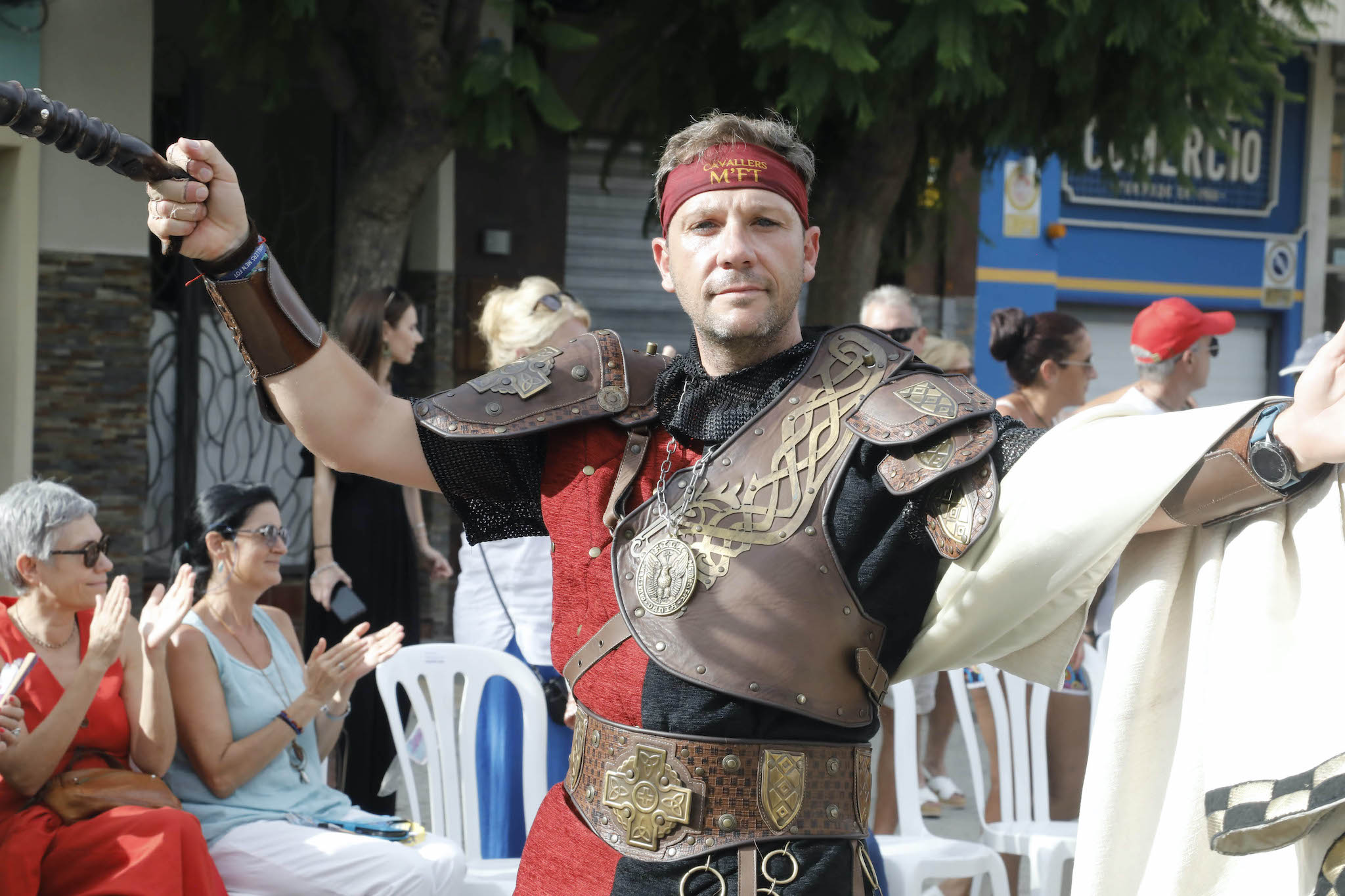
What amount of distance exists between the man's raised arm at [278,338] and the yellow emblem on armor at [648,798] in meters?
0.54

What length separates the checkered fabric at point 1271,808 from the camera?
5.44ft

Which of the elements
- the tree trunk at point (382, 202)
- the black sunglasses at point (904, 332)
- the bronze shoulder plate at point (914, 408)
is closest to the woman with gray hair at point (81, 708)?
the bronze shoulder plate at point (914, 408)

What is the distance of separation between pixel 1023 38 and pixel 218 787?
186 inches

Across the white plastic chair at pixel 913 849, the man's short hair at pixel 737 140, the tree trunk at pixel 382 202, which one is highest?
the tree trunk at pixel 382 202

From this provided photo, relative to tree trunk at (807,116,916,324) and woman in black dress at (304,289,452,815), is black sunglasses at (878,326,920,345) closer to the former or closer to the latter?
tree trunk at (807,116,916,324)

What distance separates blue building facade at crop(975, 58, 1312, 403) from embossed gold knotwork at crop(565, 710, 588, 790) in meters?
9.32

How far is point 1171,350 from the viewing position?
4.90 m

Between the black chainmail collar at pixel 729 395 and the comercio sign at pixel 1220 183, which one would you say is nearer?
the black chainmail collar at pixel 729 395

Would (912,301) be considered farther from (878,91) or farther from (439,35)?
(439,35)

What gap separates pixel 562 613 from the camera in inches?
81.6

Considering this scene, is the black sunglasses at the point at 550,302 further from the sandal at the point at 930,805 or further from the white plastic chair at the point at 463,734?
the sandal at the point at 930,805

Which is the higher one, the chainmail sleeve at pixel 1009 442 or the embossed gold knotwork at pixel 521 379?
the embossed gold knotwork at pixel 521 379

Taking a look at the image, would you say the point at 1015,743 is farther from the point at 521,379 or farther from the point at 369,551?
the point at 521,379

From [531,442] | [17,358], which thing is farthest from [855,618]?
[17,358]
